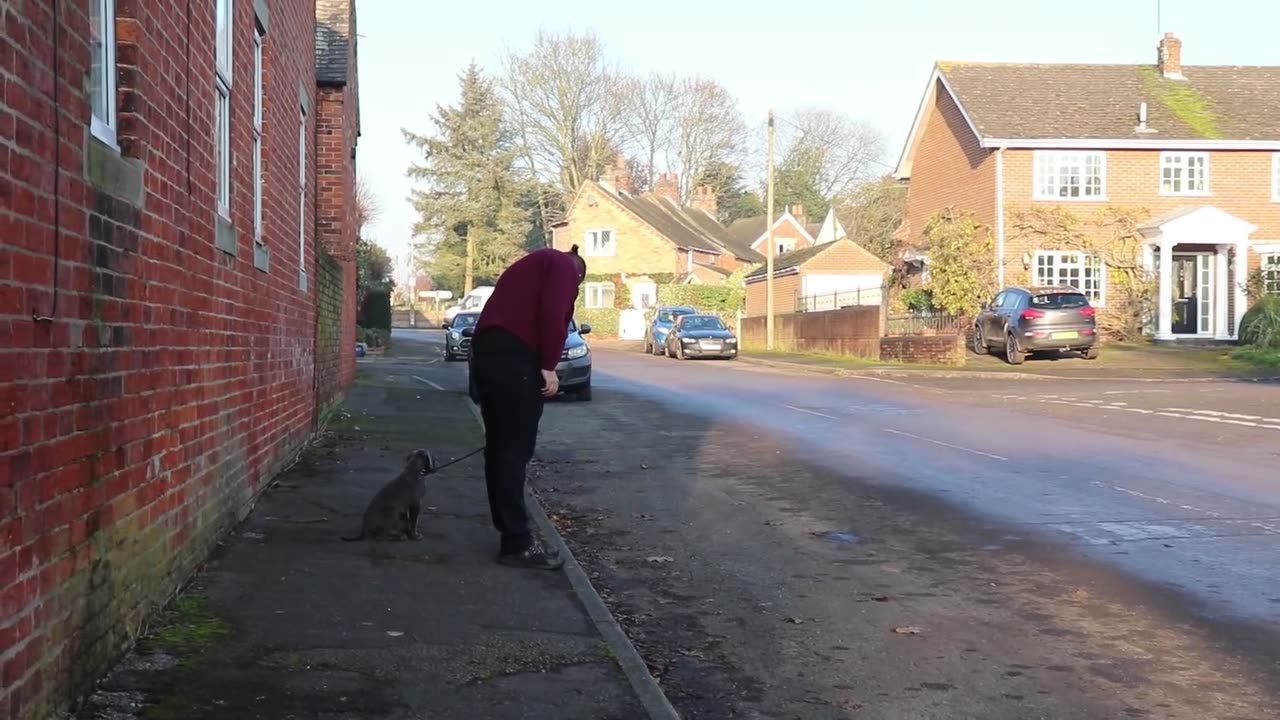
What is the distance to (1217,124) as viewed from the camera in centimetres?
3506

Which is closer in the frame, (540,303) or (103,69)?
(103,69)

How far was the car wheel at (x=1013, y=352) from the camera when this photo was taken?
90.5ft

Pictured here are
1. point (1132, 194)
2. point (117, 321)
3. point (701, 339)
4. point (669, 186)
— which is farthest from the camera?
point (669, 186)

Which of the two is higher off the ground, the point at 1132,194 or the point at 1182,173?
the point at 1182,173

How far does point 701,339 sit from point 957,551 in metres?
28.4

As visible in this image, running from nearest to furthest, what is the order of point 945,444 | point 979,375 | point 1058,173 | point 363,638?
point 363,638
point 945,444
point 979,375
point 1058,173

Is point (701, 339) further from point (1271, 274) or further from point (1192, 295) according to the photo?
point (1271, 274)

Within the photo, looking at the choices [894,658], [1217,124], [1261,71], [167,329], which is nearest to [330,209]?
[167,329]

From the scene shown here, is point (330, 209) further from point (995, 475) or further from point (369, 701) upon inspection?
Answer: point (369, 701)

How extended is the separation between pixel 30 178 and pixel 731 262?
70.5 m

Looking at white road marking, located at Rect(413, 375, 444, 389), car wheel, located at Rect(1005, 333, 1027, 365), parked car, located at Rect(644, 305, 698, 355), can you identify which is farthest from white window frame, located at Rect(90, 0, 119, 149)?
parked car, located at Rect(644, 305, 698, 355)

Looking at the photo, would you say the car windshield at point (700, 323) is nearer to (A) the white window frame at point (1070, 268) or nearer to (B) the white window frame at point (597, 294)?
(A) the white window frame at point (1070, 268)

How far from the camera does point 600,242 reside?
6531 cm

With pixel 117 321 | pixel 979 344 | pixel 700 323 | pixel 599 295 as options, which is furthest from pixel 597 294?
pixel 117 321
